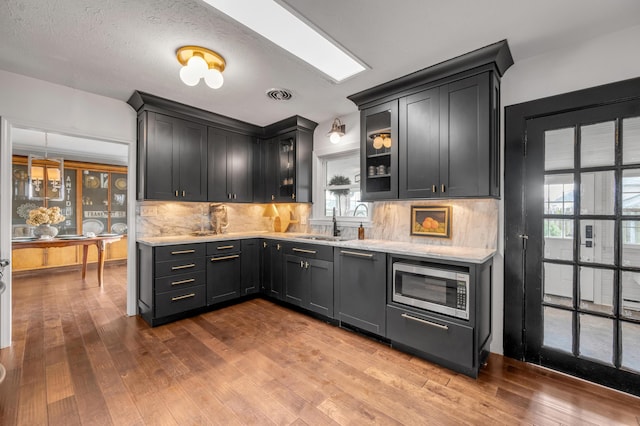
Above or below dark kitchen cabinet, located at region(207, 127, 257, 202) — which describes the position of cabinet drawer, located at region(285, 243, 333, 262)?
below

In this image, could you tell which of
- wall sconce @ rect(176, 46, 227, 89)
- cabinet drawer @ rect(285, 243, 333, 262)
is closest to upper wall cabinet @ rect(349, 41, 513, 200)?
cabinet drawer @ rect(285, 243, 333, 262)

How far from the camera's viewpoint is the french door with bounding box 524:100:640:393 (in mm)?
1934

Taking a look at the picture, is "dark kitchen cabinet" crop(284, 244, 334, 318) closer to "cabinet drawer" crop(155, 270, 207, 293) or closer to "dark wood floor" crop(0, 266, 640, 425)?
"dark wood floor" crop(0, 266, 640, 425)

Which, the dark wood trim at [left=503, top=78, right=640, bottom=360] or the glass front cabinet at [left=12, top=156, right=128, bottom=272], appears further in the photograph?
the glass front cabinet at [left=12, top=156, right=128, bottom=272]

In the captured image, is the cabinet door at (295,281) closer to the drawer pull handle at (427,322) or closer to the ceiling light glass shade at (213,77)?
the drawer pull handle at (427,322)

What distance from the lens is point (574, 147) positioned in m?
2.14

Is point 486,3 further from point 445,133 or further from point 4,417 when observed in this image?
point 4,417

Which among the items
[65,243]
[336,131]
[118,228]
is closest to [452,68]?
[336,131]

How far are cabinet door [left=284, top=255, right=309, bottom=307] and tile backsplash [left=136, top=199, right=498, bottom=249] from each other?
29.5 inches

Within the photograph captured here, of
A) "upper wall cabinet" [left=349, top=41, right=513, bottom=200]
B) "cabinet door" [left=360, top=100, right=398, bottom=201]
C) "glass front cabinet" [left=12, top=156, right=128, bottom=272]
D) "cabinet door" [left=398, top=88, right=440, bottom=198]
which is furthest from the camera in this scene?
"glass front cabinet" [left=12, top=156, right=128, bottom=272]

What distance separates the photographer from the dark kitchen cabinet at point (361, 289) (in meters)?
2.62

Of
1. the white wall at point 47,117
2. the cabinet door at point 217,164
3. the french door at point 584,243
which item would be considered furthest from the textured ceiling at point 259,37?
the cabinet door at point 217,164

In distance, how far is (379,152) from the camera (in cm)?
307

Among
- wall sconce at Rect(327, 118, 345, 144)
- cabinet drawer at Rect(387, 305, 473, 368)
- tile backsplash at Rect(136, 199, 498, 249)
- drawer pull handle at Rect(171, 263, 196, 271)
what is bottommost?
cabinet drawer at Rect(387, 305, 473, 368)
